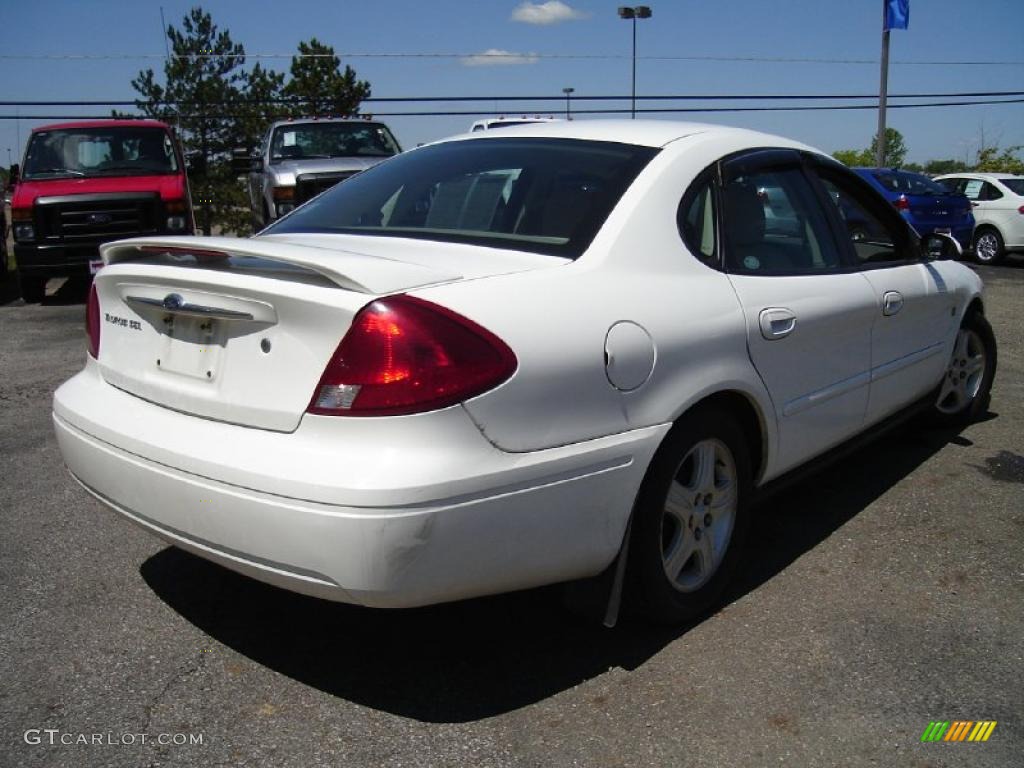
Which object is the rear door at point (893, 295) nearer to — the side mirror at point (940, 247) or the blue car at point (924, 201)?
the side mirror at point (940, 247)

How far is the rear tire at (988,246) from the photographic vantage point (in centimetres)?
1727

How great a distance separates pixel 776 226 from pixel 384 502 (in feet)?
6.92

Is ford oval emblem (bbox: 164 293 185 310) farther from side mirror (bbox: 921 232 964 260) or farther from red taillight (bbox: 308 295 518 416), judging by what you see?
side mirror (bbox: 921 232 964 260)

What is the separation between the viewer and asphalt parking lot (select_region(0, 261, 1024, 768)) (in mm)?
2555

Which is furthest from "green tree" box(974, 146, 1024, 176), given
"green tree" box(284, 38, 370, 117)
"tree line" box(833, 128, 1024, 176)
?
"green tree" box(284, 38, 370, 117)

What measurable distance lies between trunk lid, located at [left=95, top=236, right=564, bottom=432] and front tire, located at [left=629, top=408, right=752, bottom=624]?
69cm

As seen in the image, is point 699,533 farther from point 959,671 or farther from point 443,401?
point 443,401

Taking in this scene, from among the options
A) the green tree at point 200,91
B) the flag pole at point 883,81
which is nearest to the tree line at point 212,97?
the green tree at point 200,91

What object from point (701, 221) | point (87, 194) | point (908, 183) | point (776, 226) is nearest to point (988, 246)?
point (908, 183)

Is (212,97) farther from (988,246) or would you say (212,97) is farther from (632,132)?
(632,132)

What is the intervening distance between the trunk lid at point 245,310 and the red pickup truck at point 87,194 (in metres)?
8.52

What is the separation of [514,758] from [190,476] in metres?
1.10

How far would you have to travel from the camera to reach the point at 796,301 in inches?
138

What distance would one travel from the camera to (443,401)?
241cm
